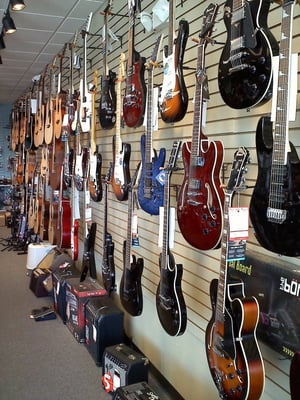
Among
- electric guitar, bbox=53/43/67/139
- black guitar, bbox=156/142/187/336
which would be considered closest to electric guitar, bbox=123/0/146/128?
black guitar, bbox=156/142/187/336

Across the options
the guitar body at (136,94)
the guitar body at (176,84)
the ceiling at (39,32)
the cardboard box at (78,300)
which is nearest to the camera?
the guitar body at (176,84)

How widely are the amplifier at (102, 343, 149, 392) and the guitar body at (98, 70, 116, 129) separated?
1.65m

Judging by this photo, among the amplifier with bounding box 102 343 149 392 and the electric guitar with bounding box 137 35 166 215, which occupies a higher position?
the electric guitar with bounding box 137 35 166 215

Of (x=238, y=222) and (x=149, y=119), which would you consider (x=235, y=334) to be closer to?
(x=238, y=222)

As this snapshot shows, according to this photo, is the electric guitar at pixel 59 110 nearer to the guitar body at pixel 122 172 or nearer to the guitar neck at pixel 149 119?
the guitar body at pixel 122 172

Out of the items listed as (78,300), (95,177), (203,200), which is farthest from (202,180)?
(78,300)

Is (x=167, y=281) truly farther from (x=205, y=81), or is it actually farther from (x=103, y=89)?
(x=103, y=89)

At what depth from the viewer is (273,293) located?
166 cm

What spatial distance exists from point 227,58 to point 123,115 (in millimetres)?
1358

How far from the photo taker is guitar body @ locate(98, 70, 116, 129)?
126 inches

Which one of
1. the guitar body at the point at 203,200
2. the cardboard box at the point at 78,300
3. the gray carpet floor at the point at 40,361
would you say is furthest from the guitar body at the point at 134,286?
the guitar body at the point at 203,200

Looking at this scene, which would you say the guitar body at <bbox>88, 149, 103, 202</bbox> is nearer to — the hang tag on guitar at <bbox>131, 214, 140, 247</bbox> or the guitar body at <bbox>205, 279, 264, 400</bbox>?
the hang tag on guitar at <bbox>131, 214, 140, 247</bbox>

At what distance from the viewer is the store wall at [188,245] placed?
179cm

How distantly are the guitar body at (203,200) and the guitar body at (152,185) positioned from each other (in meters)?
0.40
